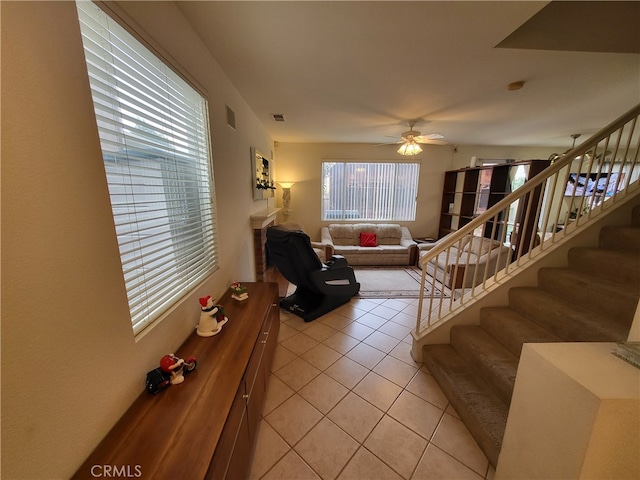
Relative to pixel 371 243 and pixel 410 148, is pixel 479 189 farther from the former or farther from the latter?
pixel 371 243

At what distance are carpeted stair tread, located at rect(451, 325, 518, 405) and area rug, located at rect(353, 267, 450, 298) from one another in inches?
48.4

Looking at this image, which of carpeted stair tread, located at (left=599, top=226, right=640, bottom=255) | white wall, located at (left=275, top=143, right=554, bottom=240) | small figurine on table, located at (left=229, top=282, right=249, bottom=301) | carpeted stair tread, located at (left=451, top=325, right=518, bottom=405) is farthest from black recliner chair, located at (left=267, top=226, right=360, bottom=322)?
white wall, located at (left=275, top=143, right=554, bottom=240)

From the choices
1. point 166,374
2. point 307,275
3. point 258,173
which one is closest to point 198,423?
point 166,374

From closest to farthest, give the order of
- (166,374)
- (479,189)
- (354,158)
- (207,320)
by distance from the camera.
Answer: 1. (166,374)
2. (207,320)
3. (479,189)
4. (354,158)

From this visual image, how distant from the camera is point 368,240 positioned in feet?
15.9

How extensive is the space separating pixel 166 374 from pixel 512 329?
2.17 m

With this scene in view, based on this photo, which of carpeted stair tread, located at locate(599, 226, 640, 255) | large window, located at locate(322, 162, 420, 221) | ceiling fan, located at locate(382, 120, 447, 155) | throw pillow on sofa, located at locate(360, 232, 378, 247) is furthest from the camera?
large window, located at locate(322, 162, 420, 221)

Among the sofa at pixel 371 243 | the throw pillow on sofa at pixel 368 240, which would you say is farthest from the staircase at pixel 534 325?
the throw pillow on sofa at pixel 368 240

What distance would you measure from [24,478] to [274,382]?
1435 mm

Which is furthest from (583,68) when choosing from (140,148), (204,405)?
(204,405)

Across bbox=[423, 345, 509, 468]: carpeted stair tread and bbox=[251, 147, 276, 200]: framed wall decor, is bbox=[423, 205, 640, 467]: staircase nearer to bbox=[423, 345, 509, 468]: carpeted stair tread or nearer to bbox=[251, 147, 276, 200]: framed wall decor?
bbox=[423, 345, 509, 468]: carpeted stair tread

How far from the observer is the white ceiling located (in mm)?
1320

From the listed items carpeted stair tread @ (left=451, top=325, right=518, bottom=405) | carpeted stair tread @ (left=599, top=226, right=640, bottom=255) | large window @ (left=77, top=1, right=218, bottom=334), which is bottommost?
carpeted stair tread @ (left=451, top=325, right=518, bottom=405)

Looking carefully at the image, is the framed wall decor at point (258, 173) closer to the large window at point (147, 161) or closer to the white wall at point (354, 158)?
the large window at point (147, 161)
